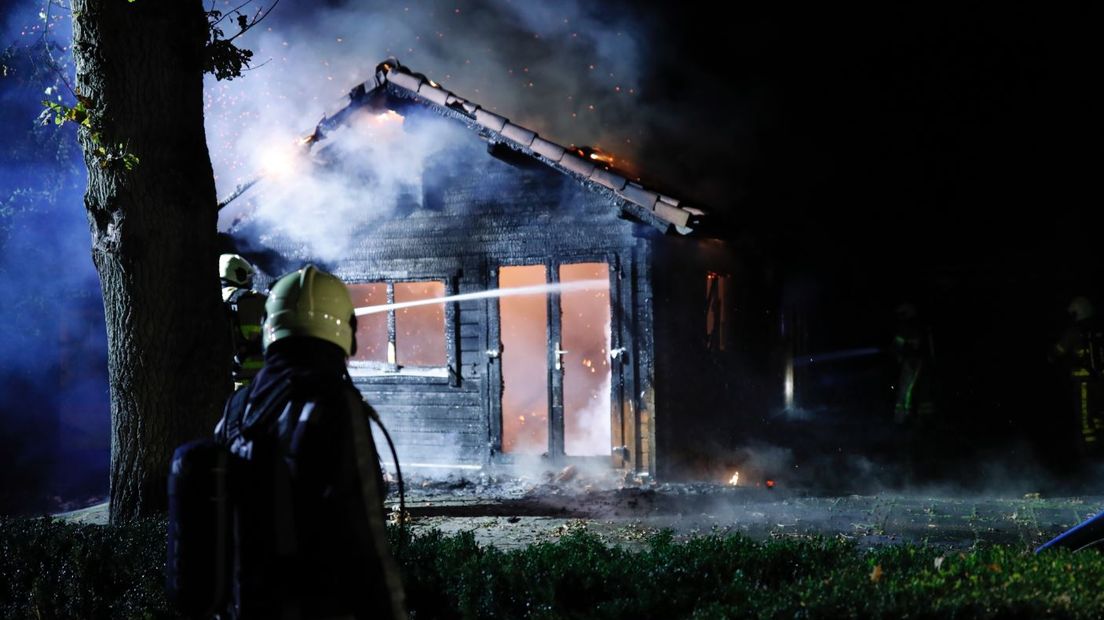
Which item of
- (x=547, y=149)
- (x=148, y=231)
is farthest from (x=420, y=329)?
(x=148, y=231)

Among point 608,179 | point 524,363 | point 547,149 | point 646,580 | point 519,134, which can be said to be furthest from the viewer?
point 524,363

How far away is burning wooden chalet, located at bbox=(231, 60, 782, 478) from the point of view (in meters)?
11.4

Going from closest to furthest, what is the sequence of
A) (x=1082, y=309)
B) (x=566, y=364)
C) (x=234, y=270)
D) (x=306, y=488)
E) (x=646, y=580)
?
(x=306, y=488), (x=646, y=580), (x=234, y=270), (x=1082, y=309), (x=566, y=364)

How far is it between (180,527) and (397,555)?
8.65ft

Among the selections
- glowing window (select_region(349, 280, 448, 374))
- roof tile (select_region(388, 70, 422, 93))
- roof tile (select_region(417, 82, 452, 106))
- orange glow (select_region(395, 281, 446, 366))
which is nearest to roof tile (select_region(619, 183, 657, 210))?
roof tile (select_region(417, 82, 452, 106))

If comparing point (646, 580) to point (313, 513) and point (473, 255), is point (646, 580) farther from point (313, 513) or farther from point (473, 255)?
point (473, 255)

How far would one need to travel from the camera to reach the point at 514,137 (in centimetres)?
1155

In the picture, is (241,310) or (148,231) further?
(241,310)

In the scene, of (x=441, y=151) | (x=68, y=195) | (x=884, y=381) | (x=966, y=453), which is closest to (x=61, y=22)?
(x=68, y=195)

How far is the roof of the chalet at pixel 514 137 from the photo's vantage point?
10.2 metres

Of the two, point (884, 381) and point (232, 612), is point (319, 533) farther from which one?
point (884, 381)

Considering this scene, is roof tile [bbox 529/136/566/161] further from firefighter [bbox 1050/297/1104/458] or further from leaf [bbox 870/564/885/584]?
firefighter [bbox 1050/297/1104/458]

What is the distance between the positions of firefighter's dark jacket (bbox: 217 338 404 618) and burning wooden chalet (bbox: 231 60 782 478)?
25.1 ft

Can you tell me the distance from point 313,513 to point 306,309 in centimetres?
73
